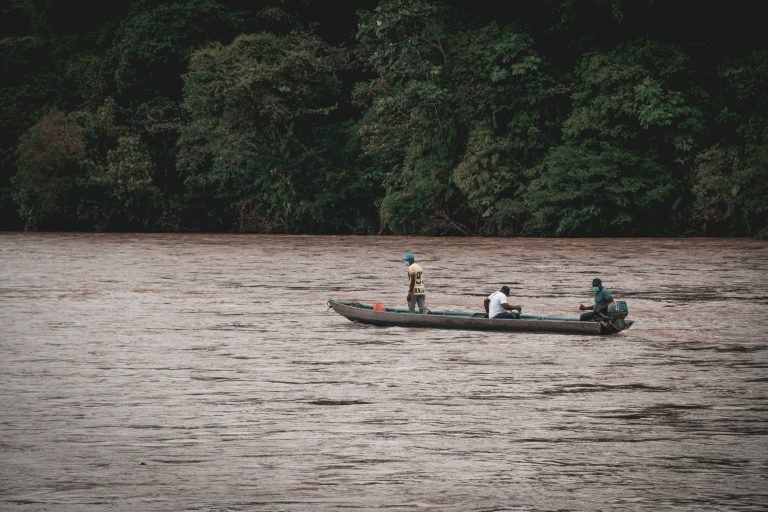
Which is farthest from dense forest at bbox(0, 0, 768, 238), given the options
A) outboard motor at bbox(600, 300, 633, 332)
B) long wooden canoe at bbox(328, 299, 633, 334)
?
long wooden canoe at bbox(328, 299, 633, 334)

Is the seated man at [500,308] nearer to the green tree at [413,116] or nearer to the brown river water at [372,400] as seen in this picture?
the brown river water at [372,400]

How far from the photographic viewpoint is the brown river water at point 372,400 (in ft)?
32.8

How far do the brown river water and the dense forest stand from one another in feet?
40.7

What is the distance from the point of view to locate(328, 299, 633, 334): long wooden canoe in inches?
751

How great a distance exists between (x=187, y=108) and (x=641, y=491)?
132 ft

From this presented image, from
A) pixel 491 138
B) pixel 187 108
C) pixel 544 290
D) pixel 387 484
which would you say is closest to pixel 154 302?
pixel 544 290

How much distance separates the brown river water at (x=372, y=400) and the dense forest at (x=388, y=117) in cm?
1242

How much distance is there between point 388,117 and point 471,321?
27.3 metres

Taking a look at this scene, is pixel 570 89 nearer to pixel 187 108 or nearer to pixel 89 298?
pixel 187 108

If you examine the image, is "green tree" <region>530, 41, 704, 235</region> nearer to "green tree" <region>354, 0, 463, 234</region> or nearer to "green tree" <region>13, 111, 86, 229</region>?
"green tree" <region>354, 0, 463, 234</region>

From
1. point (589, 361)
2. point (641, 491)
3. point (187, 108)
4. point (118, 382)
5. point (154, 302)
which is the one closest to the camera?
point (641, 491)

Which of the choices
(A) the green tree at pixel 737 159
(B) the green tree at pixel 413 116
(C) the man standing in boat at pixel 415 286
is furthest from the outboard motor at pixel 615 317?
(B) the green tree at pixel 413 116

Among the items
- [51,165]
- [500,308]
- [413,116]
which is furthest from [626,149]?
[500,308]

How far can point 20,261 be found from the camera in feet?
120
